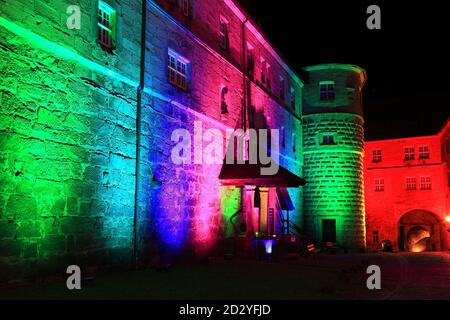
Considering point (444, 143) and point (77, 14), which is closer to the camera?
point (77, 14)

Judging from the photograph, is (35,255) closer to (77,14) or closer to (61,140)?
(61,140)

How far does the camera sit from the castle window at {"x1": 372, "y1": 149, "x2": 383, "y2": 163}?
149 feet

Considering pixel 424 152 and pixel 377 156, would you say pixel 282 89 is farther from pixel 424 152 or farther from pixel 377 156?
pixel 424 152

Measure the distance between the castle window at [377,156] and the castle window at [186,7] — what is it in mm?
32054

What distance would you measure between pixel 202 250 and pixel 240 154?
5486 mm

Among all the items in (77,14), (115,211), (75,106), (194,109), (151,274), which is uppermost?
(77,14)

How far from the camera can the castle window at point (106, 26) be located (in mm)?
13438

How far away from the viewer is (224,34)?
70.0 feet

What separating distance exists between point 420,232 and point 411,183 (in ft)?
16.7

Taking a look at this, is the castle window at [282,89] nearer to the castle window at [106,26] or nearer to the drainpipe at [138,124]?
the drainpipe at [138,124]

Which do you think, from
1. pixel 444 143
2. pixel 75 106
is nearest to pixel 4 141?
pixel 75 106

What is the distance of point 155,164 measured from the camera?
15172 mm

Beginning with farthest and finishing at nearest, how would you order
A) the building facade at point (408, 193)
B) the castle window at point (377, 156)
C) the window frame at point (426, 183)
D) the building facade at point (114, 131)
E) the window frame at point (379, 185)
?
the castle window at point (377, 156), the window frame at point (379, 185), the window frame at point (426, 183), the building facade at point (408, 193), the building facade at point (114, 131)

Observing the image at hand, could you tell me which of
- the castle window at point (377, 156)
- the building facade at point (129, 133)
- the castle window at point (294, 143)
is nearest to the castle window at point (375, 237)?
the castle window at point (377, 156)
